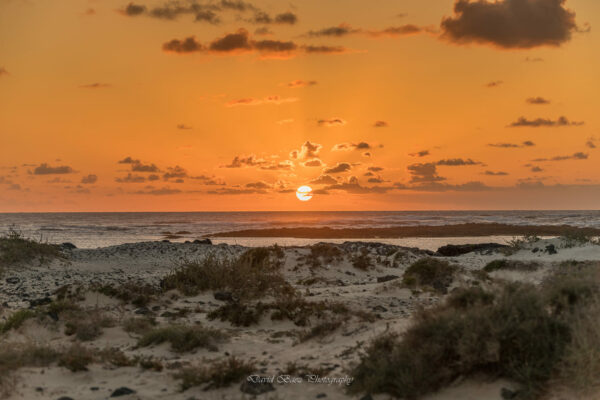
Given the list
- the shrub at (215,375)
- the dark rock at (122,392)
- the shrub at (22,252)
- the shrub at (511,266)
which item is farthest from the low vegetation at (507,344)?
the shrub at (22,252)

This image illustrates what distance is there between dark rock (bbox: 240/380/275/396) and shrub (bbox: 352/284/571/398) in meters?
1.19

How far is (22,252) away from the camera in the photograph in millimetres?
21516

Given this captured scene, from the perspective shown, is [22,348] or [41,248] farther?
[41,248]

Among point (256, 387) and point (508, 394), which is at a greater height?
point (508, 394)

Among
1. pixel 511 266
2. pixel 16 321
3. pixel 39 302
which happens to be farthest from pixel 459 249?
pixel 16 321

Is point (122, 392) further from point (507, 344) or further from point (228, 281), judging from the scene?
point (228, 281)

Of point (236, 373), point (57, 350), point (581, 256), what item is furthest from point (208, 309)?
point (581, 256)

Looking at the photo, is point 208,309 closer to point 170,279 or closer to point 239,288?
point 239,288

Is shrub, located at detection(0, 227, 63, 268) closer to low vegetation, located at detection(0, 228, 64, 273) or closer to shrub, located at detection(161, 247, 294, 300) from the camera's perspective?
low vegetation, located at detection(0, 228, 64, 273)

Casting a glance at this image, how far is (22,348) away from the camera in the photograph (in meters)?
8.48

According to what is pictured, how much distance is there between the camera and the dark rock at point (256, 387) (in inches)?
274

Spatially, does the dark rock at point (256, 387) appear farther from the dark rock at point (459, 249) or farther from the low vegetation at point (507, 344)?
the dark rock at point (459, 249)

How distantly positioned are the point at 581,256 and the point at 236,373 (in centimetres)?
1756

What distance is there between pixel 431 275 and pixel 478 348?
9.94 meters
